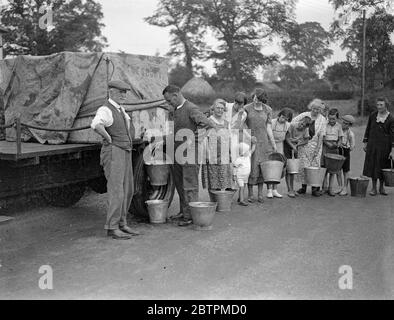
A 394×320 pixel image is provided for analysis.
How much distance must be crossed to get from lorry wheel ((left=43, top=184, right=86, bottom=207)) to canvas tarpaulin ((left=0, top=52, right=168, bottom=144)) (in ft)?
3.35

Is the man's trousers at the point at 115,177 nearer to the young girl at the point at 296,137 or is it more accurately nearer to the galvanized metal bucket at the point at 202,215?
the galvanized metal bucket at the point at 202,215

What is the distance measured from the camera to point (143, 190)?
7246mm

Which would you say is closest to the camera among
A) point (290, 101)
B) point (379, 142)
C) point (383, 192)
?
point (379, 142)

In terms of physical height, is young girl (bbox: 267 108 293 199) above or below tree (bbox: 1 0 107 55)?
below

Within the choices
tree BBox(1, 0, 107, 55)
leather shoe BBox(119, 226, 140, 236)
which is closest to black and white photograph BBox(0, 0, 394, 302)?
leather shoe BBox(119, 226, 140, 236)

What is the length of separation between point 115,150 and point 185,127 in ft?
3.85

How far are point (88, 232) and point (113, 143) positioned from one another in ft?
4.37

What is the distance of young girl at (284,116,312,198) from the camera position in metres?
8.71

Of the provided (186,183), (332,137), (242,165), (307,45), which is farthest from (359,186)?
(307,45)

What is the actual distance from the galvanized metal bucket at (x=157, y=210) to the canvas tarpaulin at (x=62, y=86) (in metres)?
1.46

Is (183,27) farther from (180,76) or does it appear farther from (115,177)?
(115,177)

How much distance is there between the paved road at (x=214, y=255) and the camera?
4.41 meters

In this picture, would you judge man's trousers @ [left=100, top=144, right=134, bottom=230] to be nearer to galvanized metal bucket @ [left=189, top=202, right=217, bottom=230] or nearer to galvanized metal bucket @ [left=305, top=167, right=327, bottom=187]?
galvanized metal bucket @ [left=189, top=202, right=217, bottom=230]
